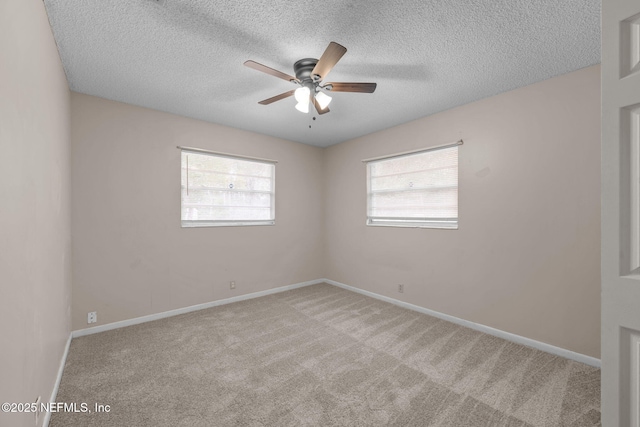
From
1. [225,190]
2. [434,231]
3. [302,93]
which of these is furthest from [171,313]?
[434,231]

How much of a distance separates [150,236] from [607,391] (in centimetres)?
379

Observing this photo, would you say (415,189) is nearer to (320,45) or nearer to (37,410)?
(320,45)

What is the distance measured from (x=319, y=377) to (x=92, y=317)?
2.49 metres

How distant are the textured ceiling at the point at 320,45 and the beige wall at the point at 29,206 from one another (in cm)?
42

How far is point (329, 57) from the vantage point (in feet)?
5.63

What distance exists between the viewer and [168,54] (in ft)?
6.74

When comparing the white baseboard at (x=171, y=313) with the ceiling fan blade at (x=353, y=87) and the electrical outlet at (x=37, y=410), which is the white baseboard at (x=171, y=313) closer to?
the electrical outlet at (x=37, y=410)

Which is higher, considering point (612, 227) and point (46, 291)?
point (612, 227)

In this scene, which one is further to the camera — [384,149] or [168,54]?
[384,149]

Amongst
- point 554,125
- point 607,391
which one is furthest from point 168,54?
point 554,125

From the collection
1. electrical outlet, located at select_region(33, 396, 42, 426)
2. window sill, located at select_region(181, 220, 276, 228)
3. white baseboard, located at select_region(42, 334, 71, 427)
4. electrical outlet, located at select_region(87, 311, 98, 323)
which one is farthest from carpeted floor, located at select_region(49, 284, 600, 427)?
window sill, located at select_region(181, 220, 276, 228)

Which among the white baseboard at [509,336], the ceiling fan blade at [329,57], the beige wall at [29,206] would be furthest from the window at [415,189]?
the beige wall at [29,206]

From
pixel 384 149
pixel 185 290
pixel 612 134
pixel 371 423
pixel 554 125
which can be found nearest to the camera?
pixel 612 134

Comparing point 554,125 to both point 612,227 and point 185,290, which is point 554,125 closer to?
point 612,227
